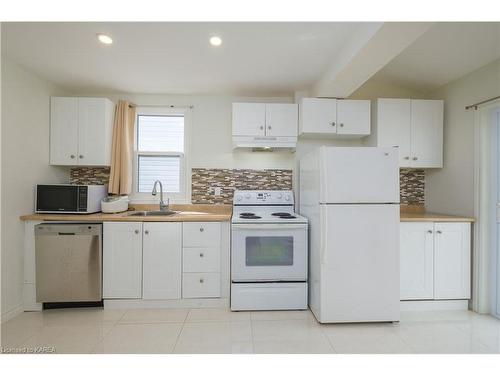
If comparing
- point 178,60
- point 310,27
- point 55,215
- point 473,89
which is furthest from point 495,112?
point 55,215

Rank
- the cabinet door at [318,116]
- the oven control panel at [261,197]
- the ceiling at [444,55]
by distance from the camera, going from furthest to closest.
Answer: the oven control panel at [261,197] → the cabinet door at [318,116] → the ceiling at [444,55]

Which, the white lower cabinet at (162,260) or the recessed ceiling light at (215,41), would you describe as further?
the white lower cabinet at (162,260)

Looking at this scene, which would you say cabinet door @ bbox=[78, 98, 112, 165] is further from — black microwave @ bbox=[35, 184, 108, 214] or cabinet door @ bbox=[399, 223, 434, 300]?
cabinet door @ bbox=[399, 223, 434, 300]

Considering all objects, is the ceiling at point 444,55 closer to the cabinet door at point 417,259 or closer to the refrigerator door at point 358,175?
the refrigerator door at point 358,175

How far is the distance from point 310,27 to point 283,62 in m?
0.54

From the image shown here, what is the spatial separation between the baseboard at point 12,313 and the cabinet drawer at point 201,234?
1596 millimetres

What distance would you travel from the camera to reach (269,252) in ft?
8.73

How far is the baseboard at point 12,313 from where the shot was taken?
2398mm

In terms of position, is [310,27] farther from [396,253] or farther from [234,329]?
[234,329]

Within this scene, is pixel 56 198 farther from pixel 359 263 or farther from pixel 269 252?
pixel 359 263

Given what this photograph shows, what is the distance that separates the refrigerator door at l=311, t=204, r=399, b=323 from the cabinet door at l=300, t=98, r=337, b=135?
1003 mm

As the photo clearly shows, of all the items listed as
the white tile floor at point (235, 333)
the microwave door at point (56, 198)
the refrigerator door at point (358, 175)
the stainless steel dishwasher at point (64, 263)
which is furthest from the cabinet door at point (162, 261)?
the refrigerator door at point (358, 175)

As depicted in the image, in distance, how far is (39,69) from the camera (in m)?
2.71

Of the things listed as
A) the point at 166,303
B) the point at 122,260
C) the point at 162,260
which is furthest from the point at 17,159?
the point at 166,303
